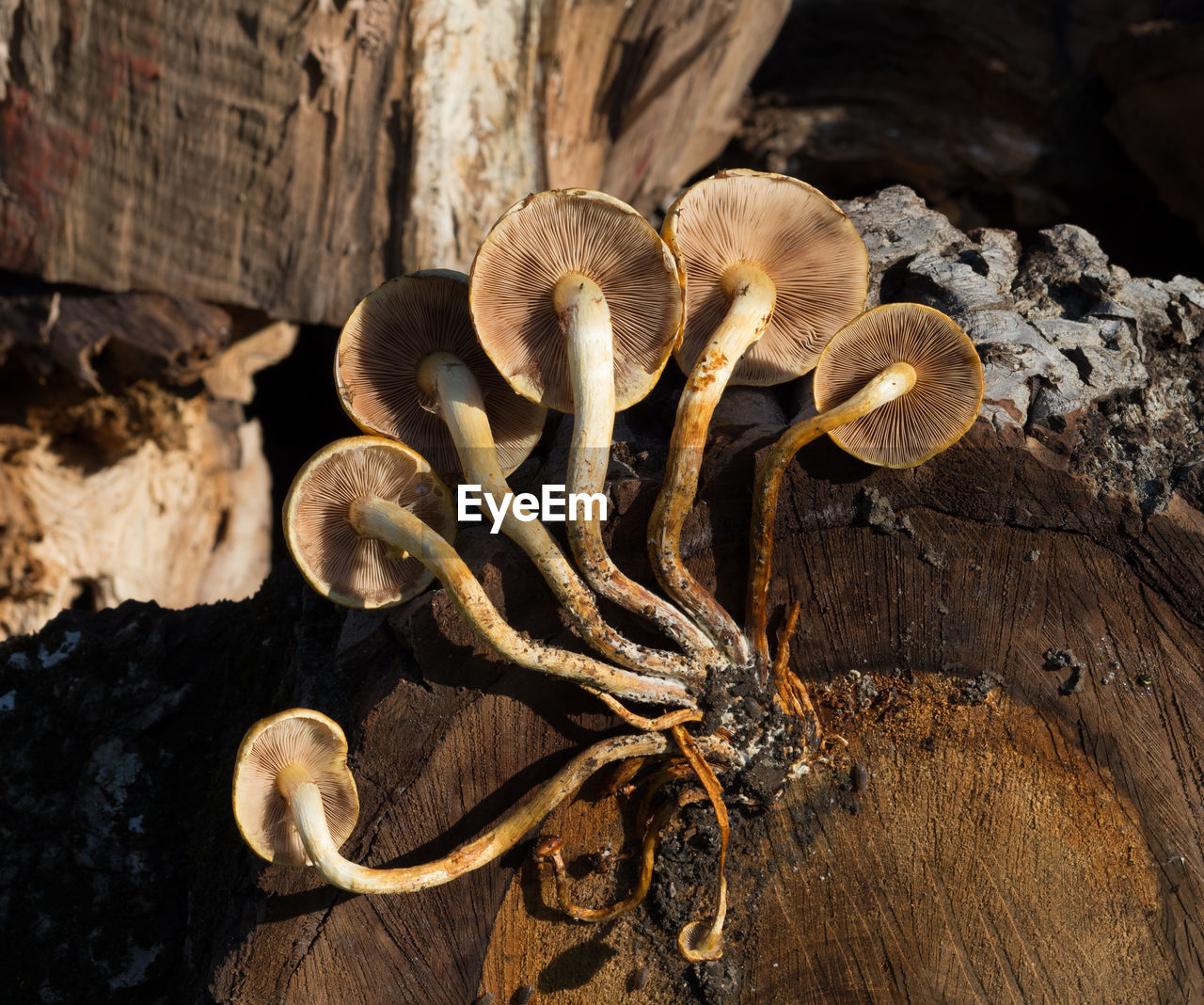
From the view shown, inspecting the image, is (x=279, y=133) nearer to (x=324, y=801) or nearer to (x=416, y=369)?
(x=416, y=369)

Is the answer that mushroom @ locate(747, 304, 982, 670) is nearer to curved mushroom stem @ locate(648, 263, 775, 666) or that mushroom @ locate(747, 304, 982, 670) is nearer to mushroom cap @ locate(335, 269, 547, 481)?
curved mushroom stem @ locate(648, 263, 775, 666)

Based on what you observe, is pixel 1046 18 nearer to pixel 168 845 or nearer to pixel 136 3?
pixel 136 3

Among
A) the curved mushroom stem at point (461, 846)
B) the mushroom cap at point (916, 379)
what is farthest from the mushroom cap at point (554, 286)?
the curved mushroom stem at point (461, 846)

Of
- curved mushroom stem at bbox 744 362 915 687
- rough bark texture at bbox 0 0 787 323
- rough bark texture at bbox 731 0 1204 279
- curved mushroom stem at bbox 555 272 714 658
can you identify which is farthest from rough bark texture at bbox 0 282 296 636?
rough bark texture at bbox 731 0 1204 279

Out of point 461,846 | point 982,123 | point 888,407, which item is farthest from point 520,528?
point 982,123

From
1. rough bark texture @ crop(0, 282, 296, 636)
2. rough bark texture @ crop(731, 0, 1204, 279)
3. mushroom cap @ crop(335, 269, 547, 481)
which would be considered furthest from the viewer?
rough bark texture @ crop(731, 0, 1204, 279)

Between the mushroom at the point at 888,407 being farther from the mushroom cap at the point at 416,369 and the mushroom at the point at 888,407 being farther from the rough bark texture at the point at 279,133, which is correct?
the rough bark texture at the point at 279,133

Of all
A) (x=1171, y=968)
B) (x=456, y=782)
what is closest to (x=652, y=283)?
(x=456, y=782)

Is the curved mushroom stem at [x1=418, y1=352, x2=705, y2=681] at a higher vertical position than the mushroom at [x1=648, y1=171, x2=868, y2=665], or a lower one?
lower
